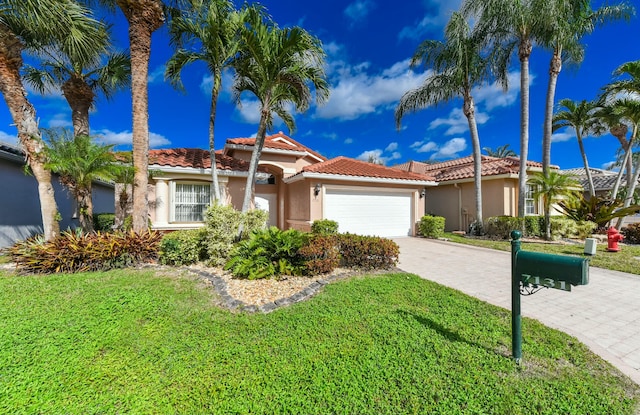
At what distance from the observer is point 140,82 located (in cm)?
902

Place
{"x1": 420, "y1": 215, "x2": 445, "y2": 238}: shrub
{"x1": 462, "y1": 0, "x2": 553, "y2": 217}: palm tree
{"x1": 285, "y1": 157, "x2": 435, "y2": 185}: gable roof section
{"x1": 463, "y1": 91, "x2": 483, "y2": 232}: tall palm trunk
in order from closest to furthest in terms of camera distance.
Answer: {"x1": 462, "y1": 0, "x2": 553, "y2": 217}: palm tree < {"x1": 285, "y1": 157, "x2": 435, "y2": 185}: gable roof section < {"x1": 420, "y1": 215, "x2": 445, "y2": 238}: shrub < {"x1": 463, "y1": 91, "x2": 483, "y2": 232}: tall palm trunk

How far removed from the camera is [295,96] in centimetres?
1042

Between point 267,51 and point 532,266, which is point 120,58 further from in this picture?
point 532,266

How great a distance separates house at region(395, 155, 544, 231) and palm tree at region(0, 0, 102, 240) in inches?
689

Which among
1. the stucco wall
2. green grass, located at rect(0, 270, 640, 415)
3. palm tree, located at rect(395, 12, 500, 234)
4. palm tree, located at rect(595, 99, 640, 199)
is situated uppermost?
palm tree, located at rect(395, 12, 500, 234)

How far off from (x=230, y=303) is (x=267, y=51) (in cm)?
827

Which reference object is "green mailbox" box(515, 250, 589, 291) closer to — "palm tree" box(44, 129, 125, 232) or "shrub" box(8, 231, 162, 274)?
"shrub" box(8, 231, 162, 274)

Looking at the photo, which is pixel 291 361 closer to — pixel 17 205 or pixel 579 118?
pixel 17 205

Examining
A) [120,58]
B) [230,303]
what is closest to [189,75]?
[120,58]

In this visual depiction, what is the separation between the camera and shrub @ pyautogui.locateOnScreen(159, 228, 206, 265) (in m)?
7.71

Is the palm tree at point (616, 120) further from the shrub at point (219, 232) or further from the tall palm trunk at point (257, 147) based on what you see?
the shrub at point (219, 232)

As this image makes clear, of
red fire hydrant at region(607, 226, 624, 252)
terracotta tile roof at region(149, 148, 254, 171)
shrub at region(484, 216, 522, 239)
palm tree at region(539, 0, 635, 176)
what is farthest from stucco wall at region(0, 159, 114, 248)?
palm tree at region(539, 0, 635, 176)

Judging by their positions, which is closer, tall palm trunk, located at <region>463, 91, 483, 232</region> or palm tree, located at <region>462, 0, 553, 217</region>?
palm tree, located at <region>462, 0, 553, 217</region>

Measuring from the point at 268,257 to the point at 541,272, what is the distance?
560 cm
